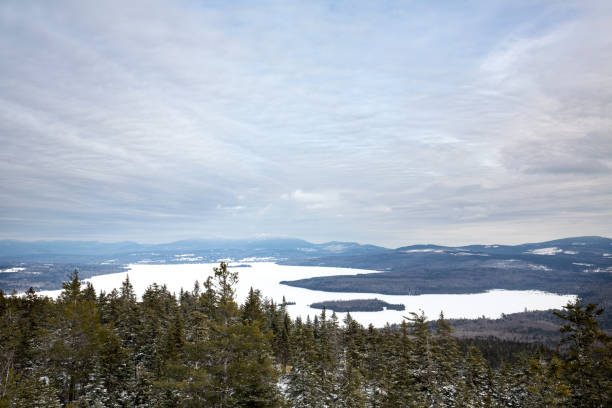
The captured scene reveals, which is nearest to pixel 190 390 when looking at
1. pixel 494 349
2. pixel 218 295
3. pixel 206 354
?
pixel 206 354

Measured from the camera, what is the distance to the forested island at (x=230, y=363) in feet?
65.2

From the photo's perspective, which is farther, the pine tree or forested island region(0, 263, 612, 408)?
forested island region(0, 263, 612, 408)

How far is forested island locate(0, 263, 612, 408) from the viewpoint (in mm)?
19859

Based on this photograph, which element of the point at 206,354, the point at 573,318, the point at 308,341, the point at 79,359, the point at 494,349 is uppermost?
the point at 573,318

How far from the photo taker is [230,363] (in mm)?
20359

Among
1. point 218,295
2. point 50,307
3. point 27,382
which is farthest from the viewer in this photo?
point 50,307

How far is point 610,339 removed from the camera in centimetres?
1970

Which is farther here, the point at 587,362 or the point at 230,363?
the point at 230,363

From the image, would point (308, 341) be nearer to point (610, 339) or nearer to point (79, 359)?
point (79, 359)

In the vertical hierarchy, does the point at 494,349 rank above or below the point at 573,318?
below

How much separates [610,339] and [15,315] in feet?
178

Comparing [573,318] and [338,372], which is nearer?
[573,318]

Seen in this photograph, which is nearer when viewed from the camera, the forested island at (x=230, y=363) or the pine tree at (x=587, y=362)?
the pine tree at (x=587, y=362)

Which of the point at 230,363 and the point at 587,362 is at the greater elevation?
the point at 230,363
